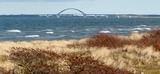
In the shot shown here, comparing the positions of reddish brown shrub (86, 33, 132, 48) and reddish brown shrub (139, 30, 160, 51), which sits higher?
reddish brown shrub (86, 33, 132, 48)

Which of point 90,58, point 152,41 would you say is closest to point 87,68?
point 90,58

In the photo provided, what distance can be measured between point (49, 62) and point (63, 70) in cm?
103

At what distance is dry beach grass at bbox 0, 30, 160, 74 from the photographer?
13.0 m

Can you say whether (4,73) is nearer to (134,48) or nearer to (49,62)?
(49,62)

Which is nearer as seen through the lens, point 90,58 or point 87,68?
point 87,68

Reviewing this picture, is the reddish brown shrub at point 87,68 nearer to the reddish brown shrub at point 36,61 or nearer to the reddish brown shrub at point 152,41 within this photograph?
the reddish brown shrub at point 36,61

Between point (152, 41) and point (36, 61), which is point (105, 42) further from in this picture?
point (36, 61)

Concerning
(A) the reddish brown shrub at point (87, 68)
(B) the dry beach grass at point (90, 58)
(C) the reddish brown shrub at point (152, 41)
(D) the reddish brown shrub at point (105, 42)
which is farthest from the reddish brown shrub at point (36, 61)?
(C) the reddish brown shrub at point (152, 41)

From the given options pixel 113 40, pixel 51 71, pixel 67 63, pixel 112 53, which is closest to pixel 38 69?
pixel 51 71

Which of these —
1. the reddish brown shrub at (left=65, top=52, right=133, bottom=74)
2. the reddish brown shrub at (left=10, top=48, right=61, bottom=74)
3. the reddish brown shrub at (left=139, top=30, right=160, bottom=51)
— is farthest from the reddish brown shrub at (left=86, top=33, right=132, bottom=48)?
the reddish brown shrub at (left=65, top=52, right=133, bottom=74)

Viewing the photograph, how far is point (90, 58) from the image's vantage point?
1449 centimetres

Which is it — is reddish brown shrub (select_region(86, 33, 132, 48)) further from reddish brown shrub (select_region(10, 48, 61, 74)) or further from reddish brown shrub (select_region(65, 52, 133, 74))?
reddish brown shrub (select_region(65, 52, 133, 74))

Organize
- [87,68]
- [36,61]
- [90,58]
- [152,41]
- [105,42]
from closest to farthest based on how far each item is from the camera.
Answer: [87,68] → [36,61] → [90,58] → [105,42] → [152,41]

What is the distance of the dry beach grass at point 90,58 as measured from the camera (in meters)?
13.0
